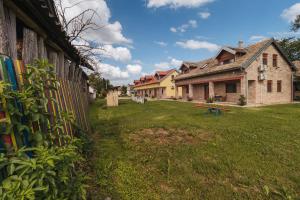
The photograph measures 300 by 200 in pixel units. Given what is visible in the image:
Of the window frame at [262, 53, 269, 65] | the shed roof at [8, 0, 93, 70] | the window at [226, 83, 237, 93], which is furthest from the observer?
the window at [226, 83, 237, 93]

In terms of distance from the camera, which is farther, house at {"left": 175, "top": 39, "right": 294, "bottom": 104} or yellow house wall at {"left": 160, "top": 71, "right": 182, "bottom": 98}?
yellow house wall at {"left": 160, "top": 71, "right": 182, "bottom": 98}

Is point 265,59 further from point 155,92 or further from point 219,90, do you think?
point 155,92

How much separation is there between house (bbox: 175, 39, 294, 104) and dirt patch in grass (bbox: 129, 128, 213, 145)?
1434 cm

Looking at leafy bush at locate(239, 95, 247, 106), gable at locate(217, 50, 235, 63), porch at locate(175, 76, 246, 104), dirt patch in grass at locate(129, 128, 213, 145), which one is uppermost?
gable at locate(217, 50, 235, 63)

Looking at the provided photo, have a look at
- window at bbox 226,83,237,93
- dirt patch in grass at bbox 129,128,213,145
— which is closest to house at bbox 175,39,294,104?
window at bbox 226,83,237,93

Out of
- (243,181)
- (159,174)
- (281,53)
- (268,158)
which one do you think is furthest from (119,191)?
(281,53)

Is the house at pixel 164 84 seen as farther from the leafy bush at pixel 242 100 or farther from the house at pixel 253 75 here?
the leafy bush at pixel 242 100

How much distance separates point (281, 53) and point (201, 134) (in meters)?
19.9

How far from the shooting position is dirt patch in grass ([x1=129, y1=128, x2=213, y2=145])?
5.58 metres

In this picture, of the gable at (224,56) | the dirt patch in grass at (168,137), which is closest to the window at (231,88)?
the gable at (224,56)

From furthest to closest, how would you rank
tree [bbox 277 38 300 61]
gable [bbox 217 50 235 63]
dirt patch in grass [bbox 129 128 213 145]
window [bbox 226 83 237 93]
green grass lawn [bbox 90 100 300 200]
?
tree [bbox 277 38 300 61] → gable [bbox 217 50 235 63] → window [bbox 226 83 237 93] → dirt patch in grass [bbox 129 128 213 145] → green grass lawn [bbox 90 100 300 200]

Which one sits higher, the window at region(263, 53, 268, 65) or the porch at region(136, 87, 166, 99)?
the window at region(263, 53, 268, 65)

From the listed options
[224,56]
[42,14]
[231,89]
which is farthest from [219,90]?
[42,14]

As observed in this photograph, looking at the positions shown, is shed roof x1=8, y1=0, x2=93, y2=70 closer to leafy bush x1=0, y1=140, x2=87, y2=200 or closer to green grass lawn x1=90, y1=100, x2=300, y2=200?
leafy bush x1=0, y1=140, x2=87, y2=200
